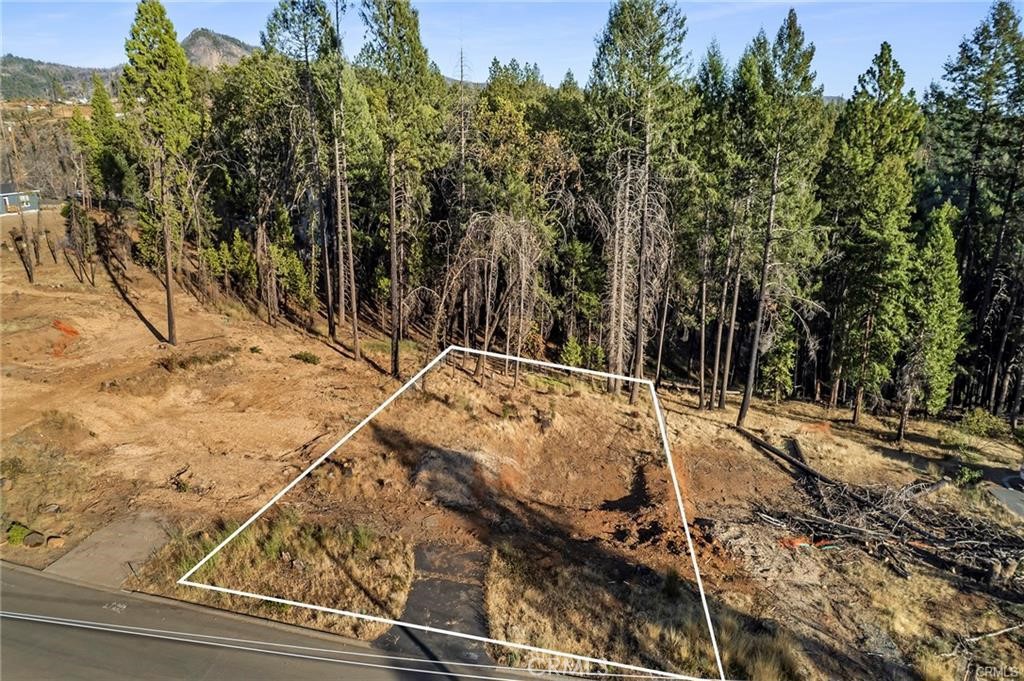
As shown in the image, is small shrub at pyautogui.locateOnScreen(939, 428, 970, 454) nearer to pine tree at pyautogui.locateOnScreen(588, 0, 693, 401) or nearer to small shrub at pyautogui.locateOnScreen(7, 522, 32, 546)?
pine tree at pyautogui.locateOnScreen(588, 0, 693, 401)

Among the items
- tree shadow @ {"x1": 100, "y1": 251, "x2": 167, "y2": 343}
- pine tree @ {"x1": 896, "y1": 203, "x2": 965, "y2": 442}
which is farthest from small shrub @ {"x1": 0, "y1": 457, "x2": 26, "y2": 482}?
pine tree @ {"x1": 896, "y1": 203, "x2": 965, "y2": 442}

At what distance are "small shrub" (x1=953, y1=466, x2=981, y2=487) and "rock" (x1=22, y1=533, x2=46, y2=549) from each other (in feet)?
89.8

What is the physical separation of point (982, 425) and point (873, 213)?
11.6 m

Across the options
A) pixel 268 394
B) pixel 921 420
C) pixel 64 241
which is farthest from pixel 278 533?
pixel 64 241

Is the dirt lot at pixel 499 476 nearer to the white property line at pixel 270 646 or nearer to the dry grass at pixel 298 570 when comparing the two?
the dry grass at pixel 298 570

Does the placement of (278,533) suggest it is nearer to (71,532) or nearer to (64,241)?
(71,532)

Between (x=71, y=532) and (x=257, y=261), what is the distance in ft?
67.7

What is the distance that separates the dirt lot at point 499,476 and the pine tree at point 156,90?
6556 mm

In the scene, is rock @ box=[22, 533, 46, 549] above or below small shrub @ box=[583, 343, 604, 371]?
below

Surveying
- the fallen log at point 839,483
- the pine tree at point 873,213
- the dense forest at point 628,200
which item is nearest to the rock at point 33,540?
the dense forest at point 628,200

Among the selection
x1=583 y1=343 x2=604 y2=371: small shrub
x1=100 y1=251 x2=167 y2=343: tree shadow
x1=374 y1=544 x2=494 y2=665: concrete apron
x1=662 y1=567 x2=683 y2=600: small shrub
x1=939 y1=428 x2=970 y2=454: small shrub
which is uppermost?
x1=100 y1=251 x2=167 y2=343: tree shadow

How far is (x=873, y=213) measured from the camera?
26438 millimetres

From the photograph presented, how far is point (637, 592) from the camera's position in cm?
1282

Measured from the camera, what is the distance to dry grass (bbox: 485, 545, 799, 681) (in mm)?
10695
